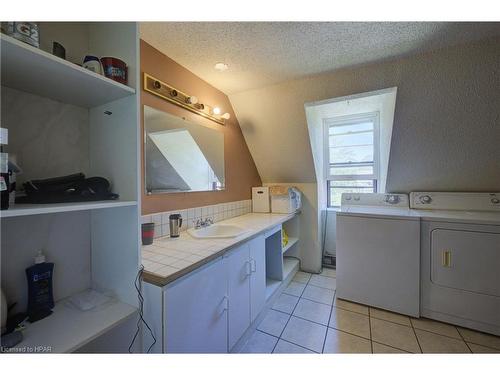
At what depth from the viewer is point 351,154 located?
2.86 meters

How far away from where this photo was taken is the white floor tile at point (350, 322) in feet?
5.54

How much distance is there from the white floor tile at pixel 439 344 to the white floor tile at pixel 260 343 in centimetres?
110

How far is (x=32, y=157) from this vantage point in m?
0.87

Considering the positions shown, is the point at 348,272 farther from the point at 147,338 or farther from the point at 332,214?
the point at 147,338

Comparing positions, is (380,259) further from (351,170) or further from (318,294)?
(351,170)

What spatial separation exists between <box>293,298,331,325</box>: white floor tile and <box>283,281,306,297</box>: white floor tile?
14cm

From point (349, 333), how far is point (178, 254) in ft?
5.07

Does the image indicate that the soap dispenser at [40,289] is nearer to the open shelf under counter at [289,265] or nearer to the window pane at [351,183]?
the open shelf under counter at [289,265]

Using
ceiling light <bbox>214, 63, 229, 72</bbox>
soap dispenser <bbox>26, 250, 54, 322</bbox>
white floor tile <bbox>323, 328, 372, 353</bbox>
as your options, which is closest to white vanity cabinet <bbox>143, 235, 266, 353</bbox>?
soap dispenser <bbox>26, 250, 54, 322</bbox>

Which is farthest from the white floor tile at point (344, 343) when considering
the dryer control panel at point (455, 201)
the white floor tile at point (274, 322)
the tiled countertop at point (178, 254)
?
the dryer control panel at point (455, 201)

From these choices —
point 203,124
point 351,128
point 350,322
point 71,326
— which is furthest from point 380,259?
point 71,326

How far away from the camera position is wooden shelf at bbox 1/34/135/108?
621 mm

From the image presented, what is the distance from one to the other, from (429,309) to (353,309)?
62cm

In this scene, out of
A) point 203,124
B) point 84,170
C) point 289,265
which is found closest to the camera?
point 84,170
